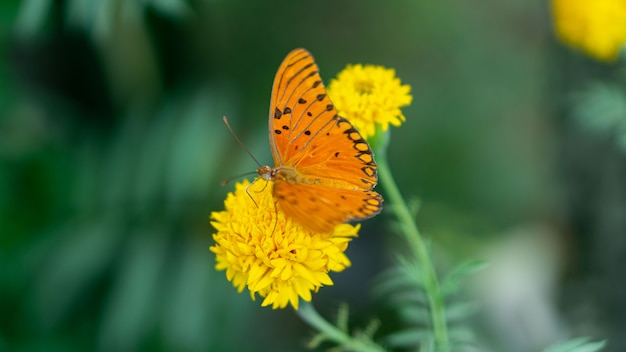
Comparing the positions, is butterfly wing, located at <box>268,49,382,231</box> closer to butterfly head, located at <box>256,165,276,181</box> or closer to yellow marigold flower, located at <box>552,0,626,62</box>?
butterfly head, located at <box>256,165,276,181</box>

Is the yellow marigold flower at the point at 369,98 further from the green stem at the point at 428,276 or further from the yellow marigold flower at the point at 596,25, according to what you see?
the yellow marigold flower at the point at 596,25

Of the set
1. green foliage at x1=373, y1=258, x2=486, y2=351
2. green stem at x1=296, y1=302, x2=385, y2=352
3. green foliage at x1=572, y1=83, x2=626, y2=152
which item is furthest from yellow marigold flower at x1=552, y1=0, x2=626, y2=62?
green stem at x1=296, y1=302, x2=385, y2=352

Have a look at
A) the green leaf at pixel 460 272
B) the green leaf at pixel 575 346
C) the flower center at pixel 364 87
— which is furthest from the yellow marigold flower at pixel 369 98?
the green leaf at pixel 575 346

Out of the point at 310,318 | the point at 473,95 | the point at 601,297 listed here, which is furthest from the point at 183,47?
the point at 601,297

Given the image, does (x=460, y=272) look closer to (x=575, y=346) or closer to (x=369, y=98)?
(x=575, y=346)

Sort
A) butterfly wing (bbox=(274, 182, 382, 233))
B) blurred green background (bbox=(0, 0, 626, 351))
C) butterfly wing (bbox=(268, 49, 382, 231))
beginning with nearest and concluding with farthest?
butterfly wing (bbox=(274, 182, 382, 233)) < butterfly wing (bbox=(268, 49, 382, 231)) < blurred green background (bbox=(0, 0, 626, 351))

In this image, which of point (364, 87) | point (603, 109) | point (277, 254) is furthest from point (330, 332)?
point (603, 109)

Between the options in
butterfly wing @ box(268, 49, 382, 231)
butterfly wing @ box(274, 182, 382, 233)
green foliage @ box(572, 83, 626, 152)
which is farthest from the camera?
green foliage @ box(572, 83, 626, 152)
